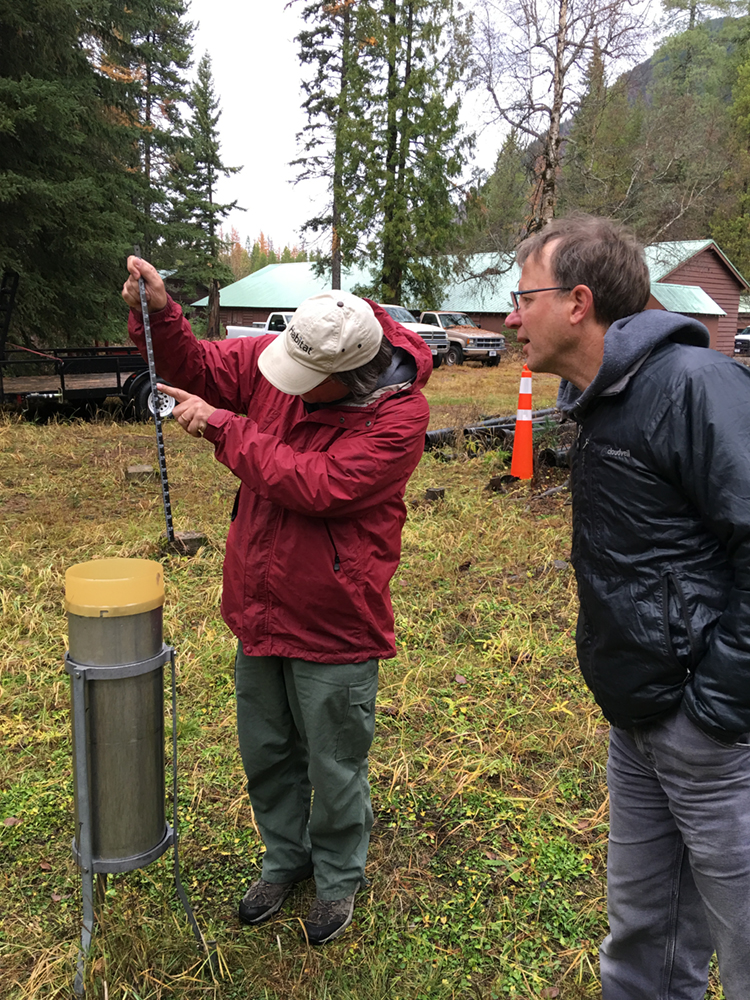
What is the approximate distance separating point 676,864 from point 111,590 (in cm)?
156

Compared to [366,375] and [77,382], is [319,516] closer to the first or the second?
[366,375]

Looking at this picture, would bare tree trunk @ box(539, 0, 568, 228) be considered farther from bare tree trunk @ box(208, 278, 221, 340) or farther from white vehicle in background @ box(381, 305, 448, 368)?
bare tree trunk @ box(208, 278, 221, 340)

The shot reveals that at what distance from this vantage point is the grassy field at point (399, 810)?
226cm

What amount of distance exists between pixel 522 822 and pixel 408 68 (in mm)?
29715

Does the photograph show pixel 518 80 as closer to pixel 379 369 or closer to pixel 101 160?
pixel 101 160

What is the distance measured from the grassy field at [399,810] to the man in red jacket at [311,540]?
23 centimetres

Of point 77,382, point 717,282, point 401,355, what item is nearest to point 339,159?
point 717,282

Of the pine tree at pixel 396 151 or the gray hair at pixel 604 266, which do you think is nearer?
the gray hair at pixel 604 266

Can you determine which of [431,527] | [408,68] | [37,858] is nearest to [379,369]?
[37,858]

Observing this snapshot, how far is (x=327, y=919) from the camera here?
2.38m

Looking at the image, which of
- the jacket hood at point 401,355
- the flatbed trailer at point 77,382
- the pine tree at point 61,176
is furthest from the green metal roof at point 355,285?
the jacket hood at point 401,355

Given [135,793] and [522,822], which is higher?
[135,793]

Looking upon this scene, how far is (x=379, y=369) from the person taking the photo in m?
2.16

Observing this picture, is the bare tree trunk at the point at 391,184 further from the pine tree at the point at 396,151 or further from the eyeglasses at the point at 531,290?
the eyeglasses at the point at 531,290
